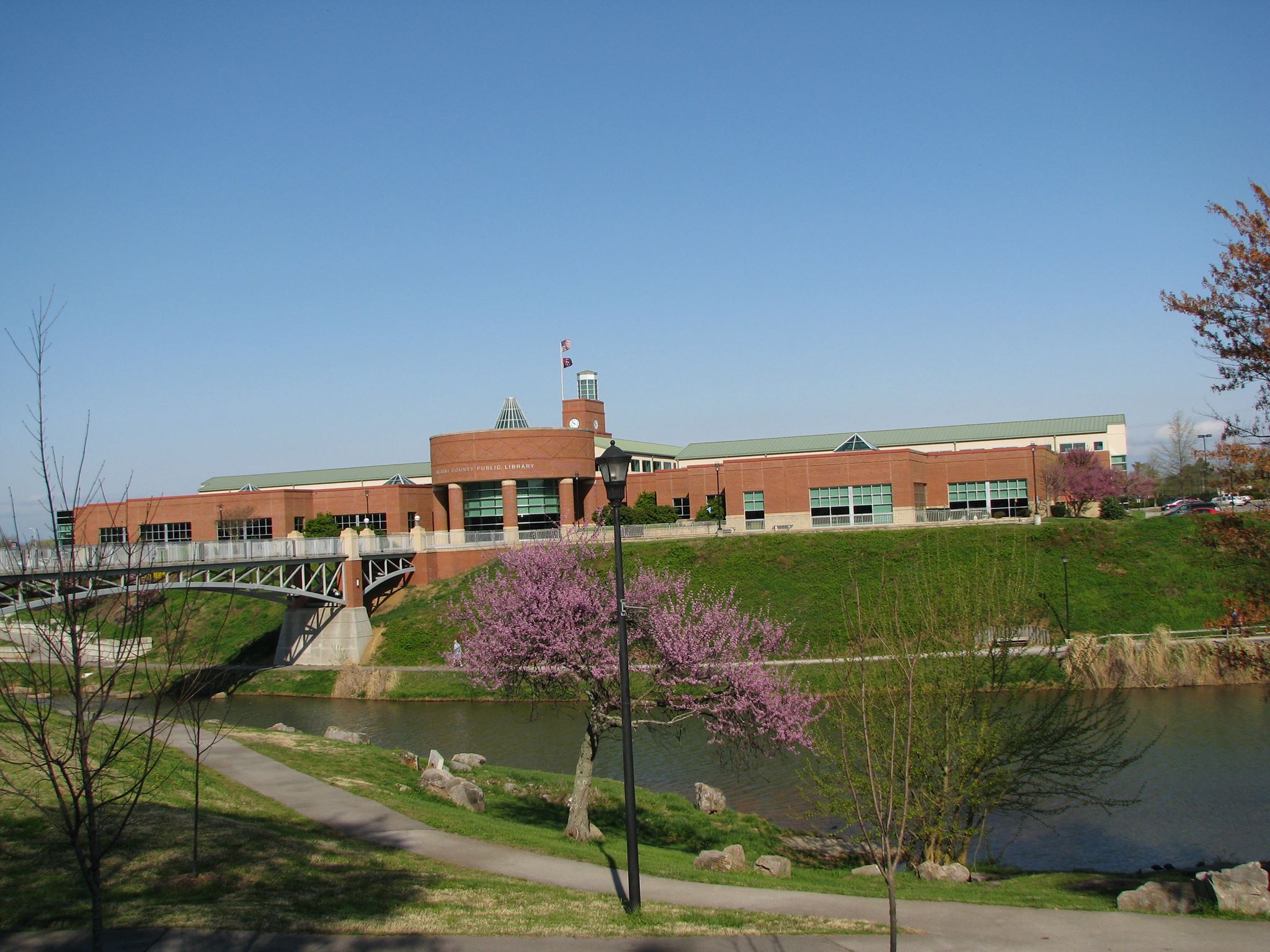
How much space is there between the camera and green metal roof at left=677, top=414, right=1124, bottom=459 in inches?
3282

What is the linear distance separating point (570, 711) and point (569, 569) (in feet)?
70.6

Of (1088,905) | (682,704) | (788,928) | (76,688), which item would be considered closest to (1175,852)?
(1088,905)

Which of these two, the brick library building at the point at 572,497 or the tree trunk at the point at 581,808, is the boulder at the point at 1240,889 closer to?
the tree trunk at the point at 581,808

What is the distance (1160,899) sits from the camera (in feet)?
42.2

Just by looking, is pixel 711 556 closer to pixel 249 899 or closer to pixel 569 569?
pixel 569 569

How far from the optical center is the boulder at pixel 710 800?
24.2 metres

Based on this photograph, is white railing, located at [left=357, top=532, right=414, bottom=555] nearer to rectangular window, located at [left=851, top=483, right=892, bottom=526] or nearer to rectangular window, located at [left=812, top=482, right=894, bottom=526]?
rectangular window, located at [left=812, top=482, right=894, bottom=526]

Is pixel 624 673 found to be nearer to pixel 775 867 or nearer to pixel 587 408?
pixel 775 867

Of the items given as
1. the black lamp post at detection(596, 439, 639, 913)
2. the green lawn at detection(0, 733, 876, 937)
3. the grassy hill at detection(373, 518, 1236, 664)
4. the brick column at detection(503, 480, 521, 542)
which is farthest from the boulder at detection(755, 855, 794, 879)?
the brick column at detection(503, 480, 521, 542)

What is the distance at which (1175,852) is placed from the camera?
20.6 m


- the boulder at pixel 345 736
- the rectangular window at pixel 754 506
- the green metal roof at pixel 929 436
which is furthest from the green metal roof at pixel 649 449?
the boulder at pixel 345 736

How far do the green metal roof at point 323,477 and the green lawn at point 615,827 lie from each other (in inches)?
2780

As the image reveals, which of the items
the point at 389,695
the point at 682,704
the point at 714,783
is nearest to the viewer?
the point at 682,704

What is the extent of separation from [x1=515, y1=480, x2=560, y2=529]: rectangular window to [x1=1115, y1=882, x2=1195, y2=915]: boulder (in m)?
51.4
